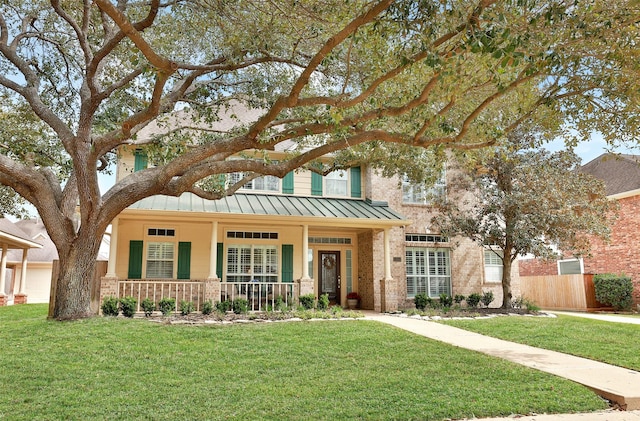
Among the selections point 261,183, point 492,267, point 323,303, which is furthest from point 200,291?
point 492,267

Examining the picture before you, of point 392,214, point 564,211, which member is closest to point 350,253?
point 392,214

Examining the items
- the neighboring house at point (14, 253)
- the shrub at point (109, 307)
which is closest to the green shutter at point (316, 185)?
the shrub at point (109, 307)

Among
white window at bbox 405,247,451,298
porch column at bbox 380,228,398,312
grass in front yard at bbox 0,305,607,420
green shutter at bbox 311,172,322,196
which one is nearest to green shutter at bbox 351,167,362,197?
green shutter at bbox 311,172,322,196

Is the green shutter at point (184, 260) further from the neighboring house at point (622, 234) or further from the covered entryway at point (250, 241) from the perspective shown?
the neighboring house at point (622, 234)

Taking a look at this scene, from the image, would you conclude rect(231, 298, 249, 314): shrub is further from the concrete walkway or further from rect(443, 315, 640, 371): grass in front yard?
rect(443, 315, 640, 371): grass in front yard

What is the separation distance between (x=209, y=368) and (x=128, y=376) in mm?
1134

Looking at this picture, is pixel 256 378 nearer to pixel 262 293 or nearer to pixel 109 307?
pixel 109 307

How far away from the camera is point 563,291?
68.4 ft

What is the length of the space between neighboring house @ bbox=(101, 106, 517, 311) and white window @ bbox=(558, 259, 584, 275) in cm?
686

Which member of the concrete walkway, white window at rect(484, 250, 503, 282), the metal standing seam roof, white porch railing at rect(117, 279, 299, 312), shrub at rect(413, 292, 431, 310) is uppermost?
the metal standing seam roof

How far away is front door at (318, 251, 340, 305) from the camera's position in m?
17.6

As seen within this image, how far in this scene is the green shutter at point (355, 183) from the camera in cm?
1803

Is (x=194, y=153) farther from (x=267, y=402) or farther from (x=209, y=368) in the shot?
(x=267, y=402)

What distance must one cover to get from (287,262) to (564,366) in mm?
10140
